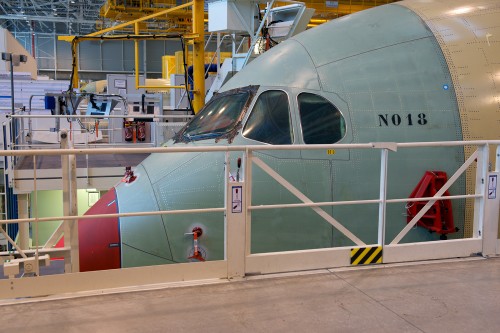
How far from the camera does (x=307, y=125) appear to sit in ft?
19.7

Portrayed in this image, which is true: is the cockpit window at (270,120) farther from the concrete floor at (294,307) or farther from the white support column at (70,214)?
the white support column at (70,214)

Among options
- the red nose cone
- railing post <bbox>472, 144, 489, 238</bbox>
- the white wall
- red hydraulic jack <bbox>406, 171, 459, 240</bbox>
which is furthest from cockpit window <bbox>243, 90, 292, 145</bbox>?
the white wall

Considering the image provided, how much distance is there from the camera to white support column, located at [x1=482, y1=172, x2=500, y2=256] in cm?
555

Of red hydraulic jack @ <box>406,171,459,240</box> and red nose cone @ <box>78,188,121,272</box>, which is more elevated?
red hydraulic jack @ <box>406,171,459,240</box>

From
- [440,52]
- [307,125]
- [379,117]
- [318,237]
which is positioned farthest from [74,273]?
[440,52]

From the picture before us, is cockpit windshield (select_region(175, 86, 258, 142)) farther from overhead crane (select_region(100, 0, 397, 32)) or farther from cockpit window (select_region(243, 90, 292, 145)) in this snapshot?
overhead crane (select_region(100, 0, 397, 32))

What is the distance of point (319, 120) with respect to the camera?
238 inches

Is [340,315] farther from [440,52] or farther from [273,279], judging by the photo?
[440,52]

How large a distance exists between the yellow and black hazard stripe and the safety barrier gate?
10 millimetres

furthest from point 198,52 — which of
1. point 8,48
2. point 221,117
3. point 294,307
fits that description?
point 294,307

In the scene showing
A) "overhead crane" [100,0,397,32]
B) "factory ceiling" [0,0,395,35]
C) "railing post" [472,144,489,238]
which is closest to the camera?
"railing post" [472,144,489,238]

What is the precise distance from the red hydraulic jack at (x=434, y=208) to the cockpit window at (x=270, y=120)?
62.7 inches

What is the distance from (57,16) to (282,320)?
47.7m

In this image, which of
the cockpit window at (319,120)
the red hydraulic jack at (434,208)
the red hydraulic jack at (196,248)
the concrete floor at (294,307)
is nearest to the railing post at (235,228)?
the concrete floor at (294,307)
